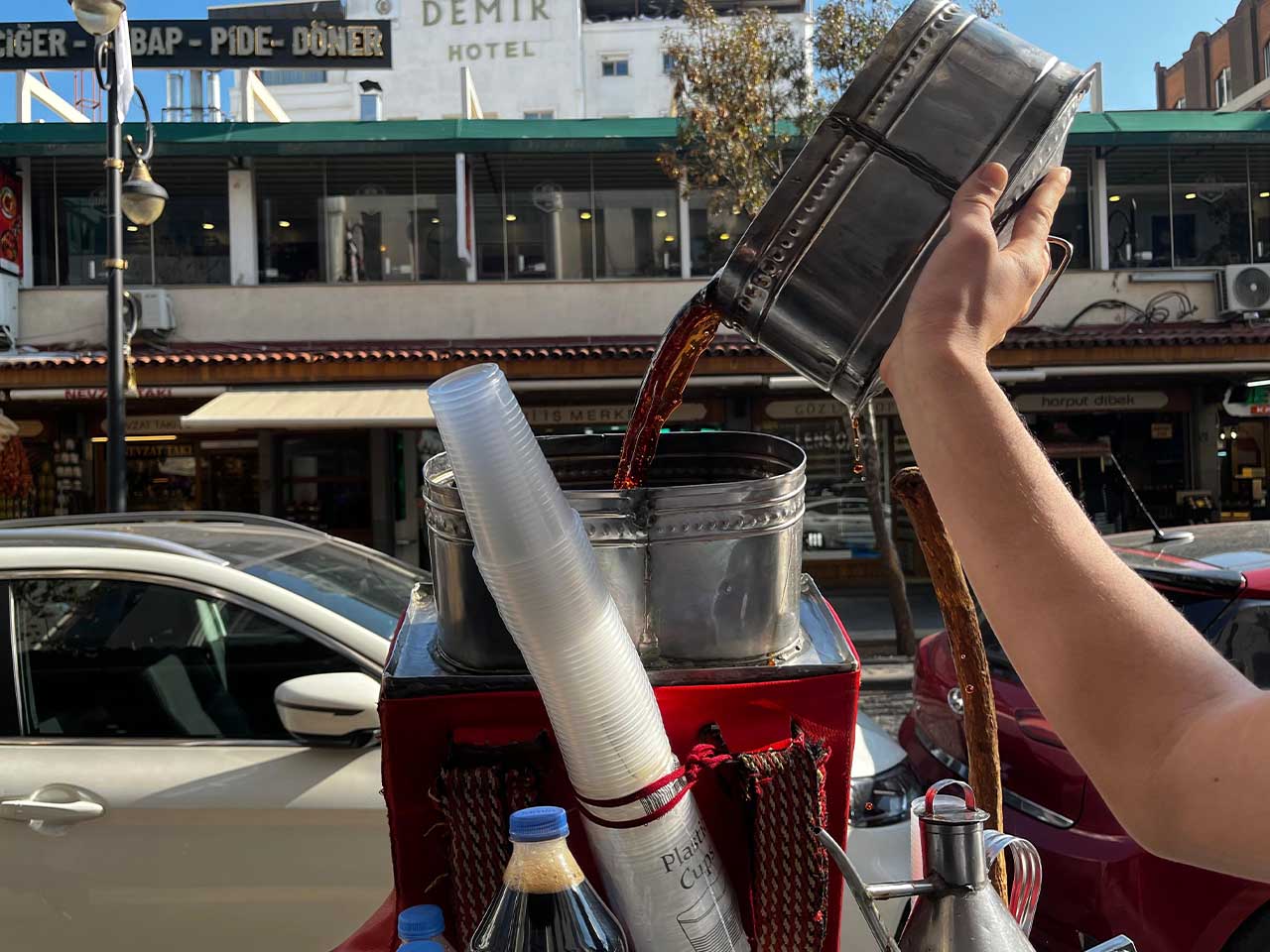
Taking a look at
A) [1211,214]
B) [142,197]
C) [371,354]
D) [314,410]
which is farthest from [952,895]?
[1211,214]

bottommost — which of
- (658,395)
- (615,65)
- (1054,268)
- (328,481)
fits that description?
(328,481)

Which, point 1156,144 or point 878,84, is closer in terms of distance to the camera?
point 878,84

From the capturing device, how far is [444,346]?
14.2 metres

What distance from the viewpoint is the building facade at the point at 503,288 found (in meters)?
14.7

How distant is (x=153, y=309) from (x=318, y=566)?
1220 centimetres

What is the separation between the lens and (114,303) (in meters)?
7.98

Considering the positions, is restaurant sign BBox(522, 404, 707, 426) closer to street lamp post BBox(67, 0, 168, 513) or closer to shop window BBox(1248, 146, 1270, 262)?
street lamp post BBox(67, 0, 168, 513)

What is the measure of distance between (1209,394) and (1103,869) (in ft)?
49.4

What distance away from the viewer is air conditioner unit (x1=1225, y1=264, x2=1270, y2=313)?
592 inches

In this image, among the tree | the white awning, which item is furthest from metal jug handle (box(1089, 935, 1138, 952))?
the tree

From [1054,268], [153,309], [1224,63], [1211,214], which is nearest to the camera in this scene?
[1054,268]

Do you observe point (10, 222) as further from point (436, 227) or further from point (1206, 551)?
point (1206, 551)

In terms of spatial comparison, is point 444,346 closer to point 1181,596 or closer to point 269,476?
point 269,476

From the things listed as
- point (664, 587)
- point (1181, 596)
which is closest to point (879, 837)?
point (1181, 596)
